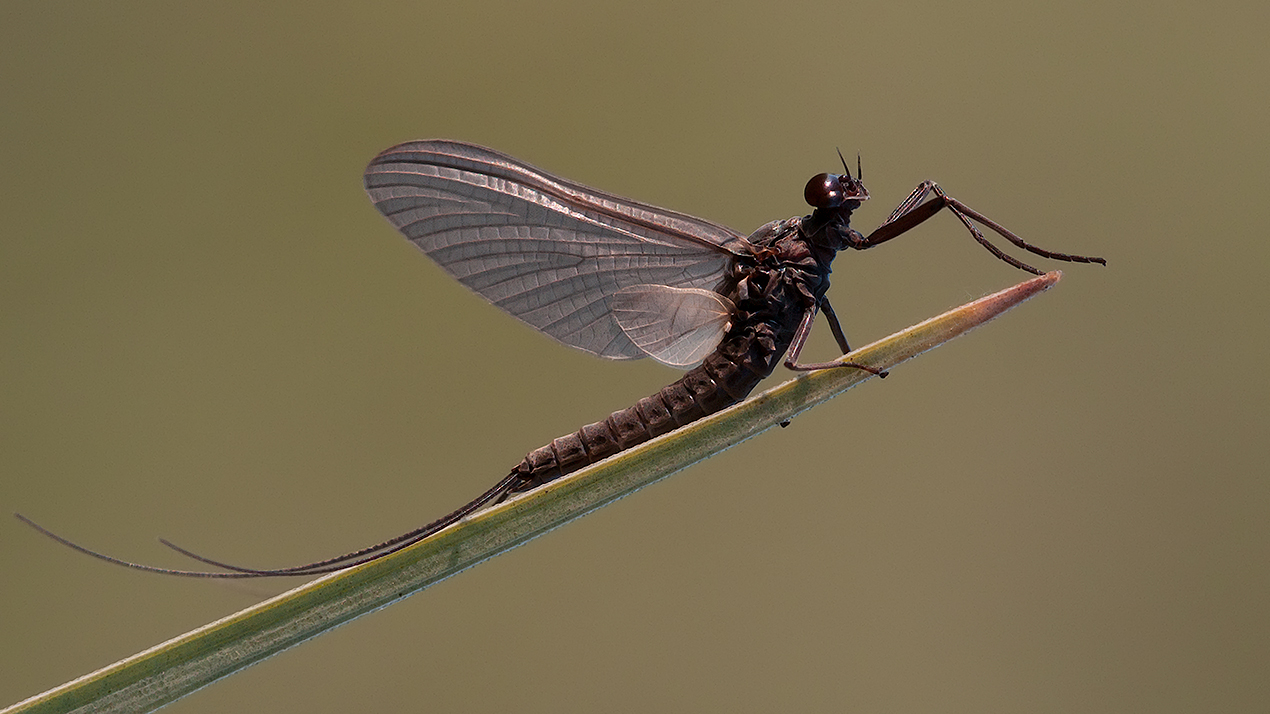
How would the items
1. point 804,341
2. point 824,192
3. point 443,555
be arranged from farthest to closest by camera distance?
1. point 824,192
2. point 804,341
3. point 443,555

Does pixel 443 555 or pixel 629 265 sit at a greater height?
pixel 629 265

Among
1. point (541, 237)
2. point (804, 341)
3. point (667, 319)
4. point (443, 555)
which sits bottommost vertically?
point (443, 555)

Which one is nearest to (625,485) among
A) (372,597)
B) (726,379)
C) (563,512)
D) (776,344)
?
(563,512)

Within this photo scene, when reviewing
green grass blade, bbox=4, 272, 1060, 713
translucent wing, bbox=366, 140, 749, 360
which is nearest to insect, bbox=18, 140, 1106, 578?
translucent wing, bbox=366, 140, 749, 360

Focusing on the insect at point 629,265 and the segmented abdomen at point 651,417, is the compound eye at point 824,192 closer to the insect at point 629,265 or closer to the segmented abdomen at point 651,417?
the insect at point 629,265

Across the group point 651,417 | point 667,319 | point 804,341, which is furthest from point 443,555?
point 804,341

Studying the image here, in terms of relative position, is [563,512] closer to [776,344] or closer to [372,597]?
[372,597]

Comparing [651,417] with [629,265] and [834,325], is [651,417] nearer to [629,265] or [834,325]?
[629,265]
